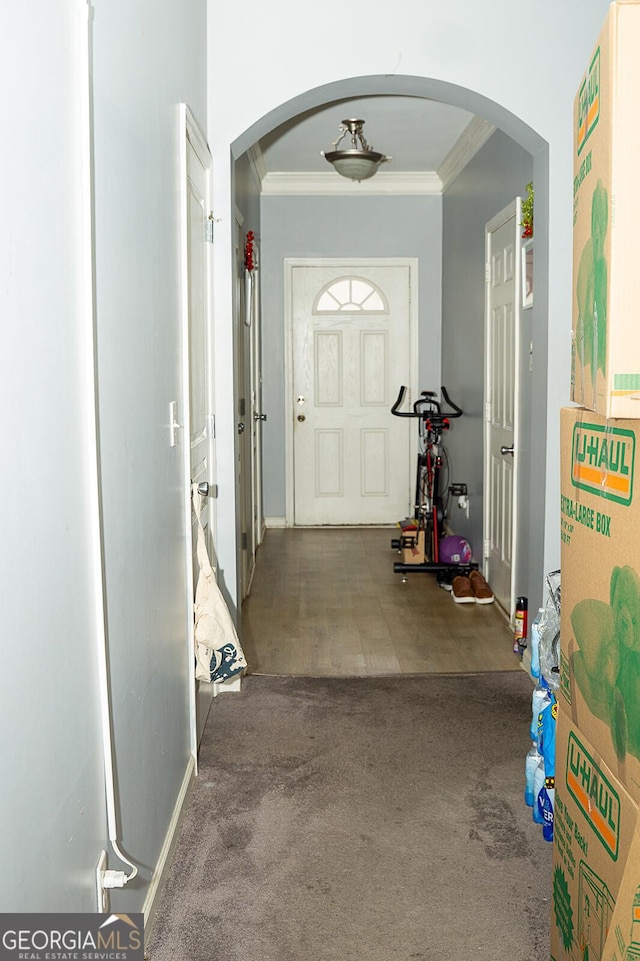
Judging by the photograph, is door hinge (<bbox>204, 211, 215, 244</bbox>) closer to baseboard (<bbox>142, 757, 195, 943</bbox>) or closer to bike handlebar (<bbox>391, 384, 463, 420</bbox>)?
baseboard (<bbox>142, 757, 195, 943</bbox>)

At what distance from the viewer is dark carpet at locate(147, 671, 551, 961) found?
7.07 feet

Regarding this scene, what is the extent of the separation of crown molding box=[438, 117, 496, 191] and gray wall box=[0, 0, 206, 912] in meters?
3.34

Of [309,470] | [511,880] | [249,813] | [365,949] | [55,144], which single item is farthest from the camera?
[309,470]

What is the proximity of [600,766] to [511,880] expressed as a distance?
3.33 feet

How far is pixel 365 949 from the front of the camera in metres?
2.10

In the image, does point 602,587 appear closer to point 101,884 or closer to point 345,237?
point 101,884

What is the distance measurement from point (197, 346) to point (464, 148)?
3.57 metres

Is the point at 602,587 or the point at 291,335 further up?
the point at 291,335

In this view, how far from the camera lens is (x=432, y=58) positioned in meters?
3.50

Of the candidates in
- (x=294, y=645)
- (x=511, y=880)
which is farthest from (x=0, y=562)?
(x=294, y=645)

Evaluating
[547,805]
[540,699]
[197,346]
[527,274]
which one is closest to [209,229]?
[197,346]

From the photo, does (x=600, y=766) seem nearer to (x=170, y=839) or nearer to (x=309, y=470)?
(x=170, y=839)

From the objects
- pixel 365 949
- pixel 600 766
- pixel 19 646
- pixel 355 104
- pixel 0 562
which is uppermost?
pixel 355 104

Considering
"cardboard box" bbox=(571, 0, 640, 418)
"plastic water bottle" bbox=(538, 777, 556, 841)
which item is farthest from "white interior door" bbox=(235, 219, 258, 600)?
"cardboard box" bbox=(571, 0, 640, 418)
